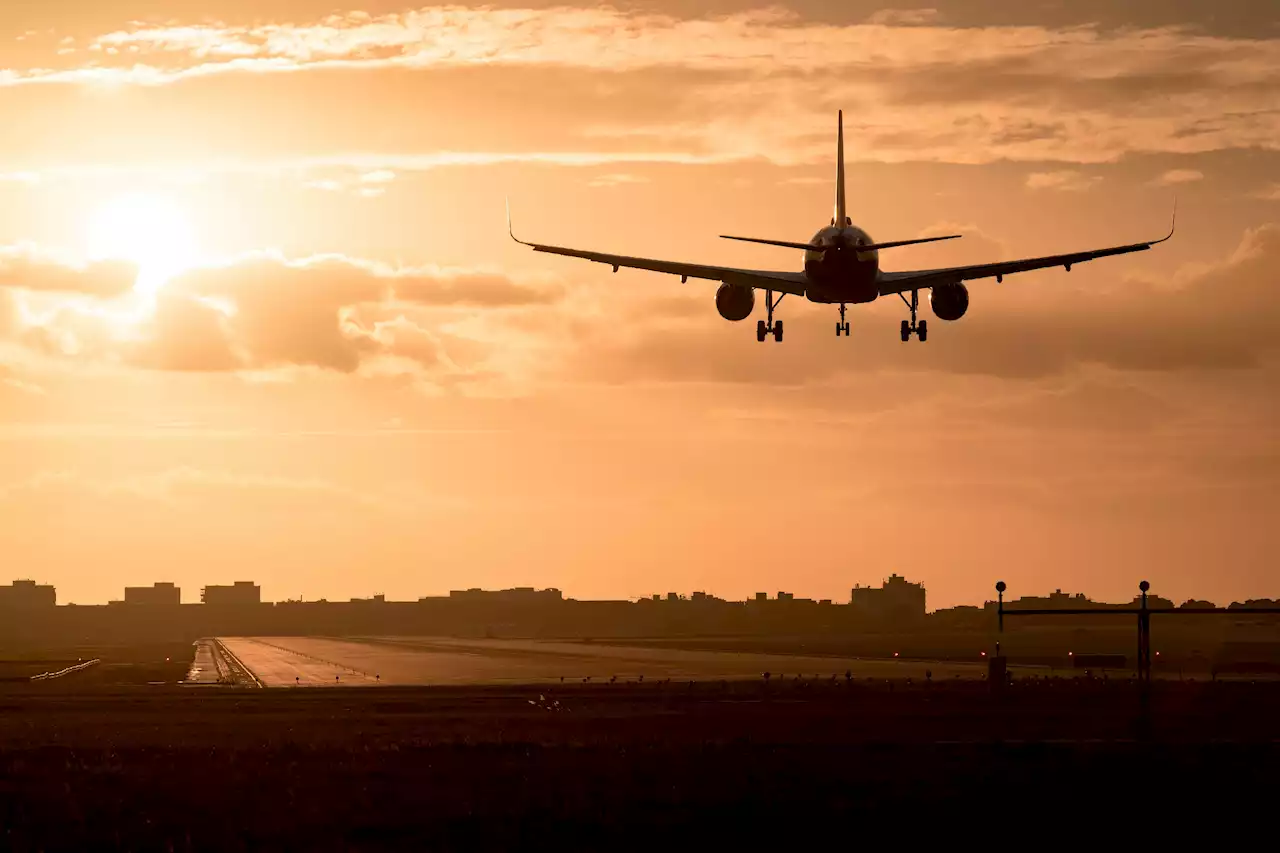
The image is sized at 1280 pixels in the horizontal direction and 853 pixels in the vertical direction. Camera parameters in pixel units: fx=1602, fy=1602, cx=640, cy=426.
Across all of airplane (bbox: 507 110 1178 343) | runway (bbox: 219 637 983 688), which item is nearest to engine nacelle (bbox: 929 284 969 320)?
airplane (bbox: 507 110 1178 343)

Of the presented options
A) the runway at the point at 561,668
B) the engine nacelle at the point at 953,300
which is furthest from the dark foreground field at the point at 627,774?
the runway at the point at 561,668

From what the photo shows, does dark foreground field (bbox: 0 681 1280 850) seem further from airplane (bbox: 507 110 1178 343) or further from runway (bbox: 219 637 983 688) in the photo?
runway (bbox: 219 637 983 688)

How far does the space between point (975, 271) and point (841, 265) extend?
7509 millimetres

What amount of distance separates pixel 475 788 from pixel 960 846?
56.8 feet

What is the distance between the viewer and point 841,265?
2596 inches

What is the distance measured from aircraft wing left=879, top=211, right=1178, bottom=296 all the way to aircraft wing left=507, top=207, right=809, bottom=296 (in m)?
3.85

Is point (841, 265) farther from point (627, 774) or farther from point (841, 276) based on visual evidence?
point (627, 774)

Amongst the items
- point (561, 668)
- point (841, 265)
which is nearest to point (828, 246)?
point (841, 265)

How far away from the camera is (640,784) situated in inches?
2151

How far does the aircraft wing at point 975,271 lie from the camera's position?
69000 mm

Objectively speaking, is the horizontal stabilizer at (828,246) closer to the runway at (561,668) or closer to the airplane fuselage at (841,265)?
the airplane fuselage at (841,265)

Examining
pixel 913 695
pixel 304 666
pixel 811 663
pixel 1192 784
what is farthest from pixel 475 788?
pixel 304 666

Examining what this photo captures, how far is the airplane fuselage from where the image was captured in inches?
2594

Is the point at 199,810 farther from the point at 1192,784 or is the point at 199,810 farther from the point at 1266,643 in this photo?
the point at 1266,643
